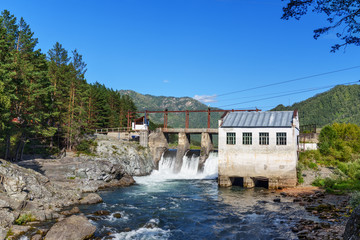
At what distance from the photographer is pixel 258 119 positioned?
139 ft

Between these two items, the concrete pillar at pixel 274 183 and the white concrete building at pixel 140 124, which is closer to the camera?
the concrete pillar at pixel 274 183

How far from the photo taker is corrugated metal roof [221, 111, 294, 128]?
40.4m

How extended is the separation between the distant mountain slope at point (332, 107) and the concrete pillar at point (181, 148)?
397 feet

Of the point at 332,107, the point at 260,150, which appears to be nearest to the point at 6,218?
the point at 260,150

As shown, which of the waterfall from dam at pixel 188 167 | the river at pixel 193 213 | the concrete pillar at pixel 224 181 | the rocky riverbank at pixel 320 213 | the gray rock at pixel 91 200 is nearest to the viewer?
the rocky riverbank at pixel 320 213

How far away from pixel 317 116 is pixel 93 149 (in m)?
150

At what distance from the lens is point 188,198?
34.6 metres

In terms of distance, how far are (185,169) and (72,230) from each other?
3632 cm

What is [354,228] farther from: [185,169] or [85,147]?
[85,147]

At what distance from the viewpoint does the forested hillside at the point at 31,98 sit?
3372 cm

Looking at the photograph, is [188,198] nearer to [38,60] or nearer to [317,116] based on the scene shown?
[38,60]

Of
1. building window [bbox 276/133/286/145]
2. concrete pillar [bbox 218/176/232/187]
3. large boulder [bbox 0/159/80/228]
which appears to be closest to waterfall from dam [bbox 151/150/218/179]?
concrete pillar [bbox 218/176/232/187]

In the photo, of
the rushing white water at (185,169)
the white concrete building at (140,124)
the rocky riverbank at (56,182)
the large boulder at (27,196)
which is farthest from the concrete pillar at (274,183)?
the white concrete building at (140,124)

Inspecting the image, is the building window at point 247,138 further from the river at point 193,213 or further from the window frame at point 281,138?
the river at point 193,213
